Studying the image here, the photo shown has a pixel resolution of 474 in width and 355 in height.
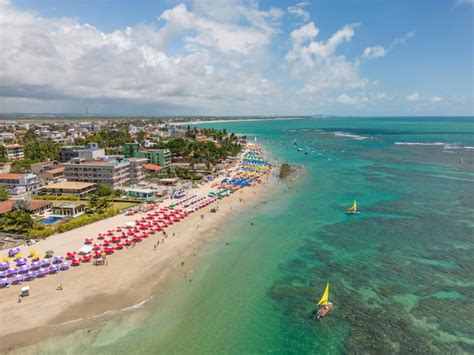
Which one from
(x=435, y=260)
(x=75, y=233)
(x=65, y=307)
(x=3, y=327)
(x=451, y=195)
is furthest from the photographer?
(x=451, y=195)

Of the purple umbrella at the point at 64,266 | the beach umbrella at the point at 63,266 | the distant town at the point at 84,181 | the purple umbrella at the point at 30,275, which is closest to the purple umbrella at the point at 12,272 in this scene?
the purple umbrella at the point at 30,275

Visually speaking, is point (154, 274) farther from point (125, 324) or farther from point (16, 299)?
point (16, 299)

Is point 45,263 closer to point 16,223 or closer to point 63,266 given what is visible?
point 63,266

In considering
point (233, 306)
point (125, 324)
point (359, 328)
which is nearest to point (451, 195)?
point (359, 328)

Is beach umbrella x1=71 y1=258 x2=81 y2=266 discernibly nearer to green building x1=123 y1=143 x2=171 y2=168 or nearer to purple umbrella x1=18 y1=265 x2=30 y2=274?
purple umbrella x1=18 y1=265 x2=30 y2=274

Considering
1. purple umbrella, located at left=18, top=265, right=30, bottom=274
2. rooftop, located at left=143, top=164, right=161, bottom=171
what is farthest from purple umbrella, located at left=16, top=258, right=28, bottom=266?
rooftop, located at left=143, top=164, right=161, bottom=171

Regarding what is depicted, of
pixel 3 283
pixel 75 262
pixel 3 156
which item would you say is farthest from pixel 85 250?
pixel 3 156
